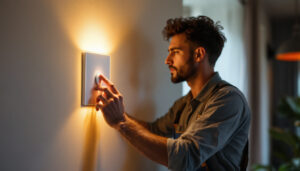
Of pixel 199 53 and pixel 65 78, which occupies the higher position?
pixel 199 53

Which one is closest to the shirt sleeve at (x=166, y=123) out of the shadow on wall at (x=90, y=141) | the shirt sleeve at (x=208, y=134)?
the shirt sleeve at (x=208, y=134)

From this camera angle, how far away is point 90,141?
3.10 ft

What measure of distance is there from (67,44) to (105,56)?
0.52 feet

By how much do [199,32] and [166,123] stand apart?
0.40 m

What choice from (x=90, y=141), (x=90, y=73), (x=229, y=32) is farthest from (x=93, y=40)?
(x=229, y=32)

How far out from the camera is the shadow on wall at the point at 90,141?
0.93 metres

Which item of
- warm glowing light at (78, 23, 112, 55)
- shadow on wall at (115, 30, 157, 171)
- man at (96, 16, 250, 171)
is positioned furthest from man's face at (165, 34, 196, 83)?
warm glowing light at (78, 23, 112, 55)

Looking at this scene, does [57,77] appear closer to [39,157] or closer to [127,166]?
[39,157]

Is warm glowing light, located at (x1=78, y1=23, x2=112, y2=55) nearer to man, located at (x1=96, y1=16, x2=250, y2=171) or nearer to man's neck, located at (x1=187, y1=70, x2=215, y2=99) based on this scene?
man, located at (x1=96, y1=16, x2=250, y2=171)

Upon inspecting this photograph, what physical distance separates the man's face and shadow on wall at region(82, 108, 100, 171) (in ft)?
1.22

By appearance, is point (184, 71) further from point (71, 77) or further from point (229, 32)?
point (229, 32)

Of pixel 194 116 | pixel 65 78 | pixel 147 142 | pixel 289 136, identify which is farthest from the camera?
pixel 289 136

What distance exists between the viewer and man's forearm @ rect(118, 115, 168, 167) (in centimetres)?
95

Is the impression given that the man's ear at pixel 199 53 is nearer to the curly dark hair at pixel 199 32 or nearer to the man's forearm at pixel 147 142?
the curly dark hair at pixel 199 32
